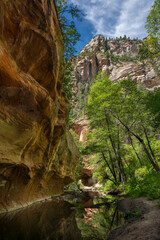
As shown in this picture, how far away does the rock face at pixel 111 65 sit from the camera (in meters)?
81.4

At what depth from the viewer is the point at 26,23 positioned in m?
7.80

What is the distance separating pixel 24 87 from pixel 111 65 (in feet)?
342

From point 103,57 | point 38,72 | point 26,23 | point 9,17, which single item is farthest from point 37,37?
point 103,57

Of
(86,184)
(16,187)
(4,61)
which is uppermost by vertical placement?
(4,61)

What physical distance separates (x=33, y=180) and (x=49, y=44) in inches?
459

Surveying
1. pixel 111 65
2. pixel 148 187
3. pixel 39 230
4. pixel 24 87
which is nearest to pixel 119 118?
pixel 148 187

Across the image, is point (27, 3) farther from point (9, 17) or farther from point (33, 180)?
point (33, 180)

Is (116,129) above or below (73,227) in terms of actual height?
above

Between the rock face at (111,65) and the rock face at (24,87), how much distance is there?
6397cm

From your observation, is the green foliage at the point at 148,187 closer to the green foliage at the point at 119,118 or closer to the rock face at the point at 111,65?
the green foliage at the point at 119,118

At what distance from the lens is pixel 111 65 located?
10156cm

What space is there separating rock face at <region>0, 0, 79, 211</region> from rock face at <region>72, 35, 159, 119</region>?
2519 inches

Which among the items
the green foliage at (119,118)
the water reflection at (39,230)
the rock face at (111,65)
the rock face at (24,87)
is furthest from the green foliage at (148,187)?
the rock face at (111,65)

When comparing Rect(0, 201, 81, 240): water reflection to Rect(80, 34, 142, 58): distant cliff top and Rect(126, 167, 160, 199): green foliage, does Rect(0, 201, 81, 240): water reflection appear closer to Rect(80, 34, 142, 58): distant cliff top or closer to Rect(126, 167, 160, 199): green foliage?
Rect(126, 167, 160, 199): green foliage
